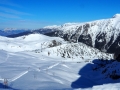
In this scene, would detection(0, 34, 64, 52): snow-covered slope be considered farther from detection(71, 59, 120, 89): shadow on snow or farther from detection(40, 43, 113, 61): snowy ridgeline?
detection(71, 59, 120, 89): shadow on snow

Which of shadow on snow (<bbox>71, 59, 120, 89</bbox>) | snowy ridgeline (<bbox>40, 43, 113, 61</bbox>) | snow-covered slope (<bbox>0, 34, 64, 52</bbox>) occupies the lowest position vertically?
shadow on snow (<bbox>71, 59, 120, 89</bbox>)

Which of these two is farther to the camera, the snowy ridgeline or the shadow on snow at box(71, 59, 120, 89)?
the snowy ridgeline

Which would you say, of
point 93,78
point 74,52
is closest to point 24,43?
point 74,52

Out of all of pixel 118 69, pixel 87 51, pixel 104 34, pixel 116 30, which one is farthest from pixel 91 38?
pixel 118 69

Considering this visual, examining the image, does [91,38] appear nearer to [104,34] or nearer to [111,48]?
[104,34]

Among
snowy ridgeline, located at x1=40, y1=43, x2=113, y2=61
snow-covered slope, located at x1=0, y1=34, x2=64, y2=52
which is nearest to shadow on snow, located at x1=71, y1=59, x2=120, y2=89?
snowy ridgeline, located at x1=40, y1=43, x2=113, y2=61

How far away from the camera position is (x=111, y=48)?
173 m

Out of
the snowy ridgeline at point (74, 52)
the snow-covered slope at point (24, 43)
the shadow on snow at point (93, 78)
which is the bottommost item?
the shadow on snow at point (93, 78)

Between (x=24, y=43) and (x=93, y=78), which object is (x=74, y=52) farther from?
(x=93, y=78)

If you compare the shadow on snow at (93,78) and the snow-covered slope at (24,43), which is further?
the snow-covered slope at (24,43)

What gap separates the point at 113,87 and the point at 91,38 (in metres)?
195

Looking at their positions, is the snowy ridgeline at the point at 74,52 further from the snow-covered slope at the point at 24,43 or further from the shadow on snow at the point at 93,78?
the shadow on snow at the point at 93,78

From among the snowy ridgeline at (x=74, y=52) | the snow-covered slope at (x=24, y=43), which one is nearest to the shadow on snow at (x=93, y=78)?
the snowy ridgeline at (x=74, y=52)

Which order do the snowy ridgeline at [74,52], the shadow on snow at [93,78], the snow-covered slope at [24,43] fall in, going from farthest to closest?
the snowy ridgeline at [74,52], the snow-covered slope at [24,43], the shadow on snow at [93,78]
